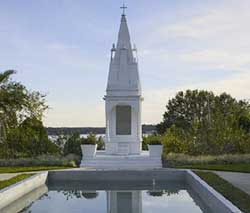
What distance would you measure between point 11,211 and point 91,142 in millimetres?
11475

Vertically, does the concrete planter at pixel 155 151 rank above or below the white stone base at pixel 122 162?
above

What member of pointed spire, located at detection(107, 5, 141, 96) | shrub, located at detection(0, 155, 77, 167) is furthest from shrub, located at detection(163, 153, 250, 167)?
shrub, located at detection(0, 155, 77, 167)

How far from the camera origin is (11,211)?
11508 mm

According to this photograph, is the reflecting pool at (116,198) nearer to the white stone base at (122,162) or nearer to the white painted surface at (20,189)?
the white painted surface at (20,189)

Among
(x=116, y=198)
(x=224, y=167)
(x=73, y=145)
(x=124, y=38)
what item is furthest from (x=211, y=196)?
(x=124, y=38)

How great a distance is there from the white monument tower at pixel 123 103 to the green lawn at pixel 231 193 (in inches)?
341

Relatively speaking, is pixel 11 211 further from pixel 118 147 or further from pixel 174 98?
pixel 174 98

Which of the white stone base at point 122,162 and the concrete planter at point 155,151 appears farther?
the concrete planter at point 155,151

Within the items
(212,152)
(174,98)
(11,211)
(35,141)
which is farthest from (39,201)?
(174,98)

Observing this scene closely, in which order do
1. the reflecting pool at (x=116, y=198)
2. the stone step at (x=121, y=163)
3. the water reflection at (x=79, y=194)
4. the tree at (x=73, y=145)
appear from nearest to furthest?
the reflecting pool at (x=116, y=198)
the water reflection at (x=79, y=194)
the stone step at (x=121, y=163)
the tree at (x=73, y=145)

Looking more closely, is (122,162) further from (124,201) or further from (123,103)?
(124,201)

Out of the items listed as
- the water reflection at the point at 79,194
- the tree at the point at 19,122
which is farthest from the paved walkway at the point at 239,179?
the tree at the point at 19,122

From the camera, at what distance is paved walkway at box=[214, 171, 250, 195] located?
13.9m

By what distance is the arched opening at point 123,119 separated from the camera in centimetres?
2486
